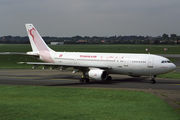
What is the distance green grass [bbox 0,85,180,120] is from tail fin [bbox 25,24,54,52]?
19.8 metres

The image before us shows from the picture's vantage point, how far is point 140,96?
91.2 feet

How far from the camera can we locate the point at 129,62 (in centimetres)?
3944

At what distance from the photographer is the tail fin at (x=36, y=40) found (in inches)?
1950

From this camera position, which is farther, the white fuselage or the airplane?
the airplane

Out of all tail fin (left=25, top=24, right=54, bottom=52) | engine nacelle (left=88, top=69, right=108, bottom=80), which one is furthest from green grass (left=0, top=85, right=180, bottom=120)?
tail fin (left=25, top=24, right=54, bottom=52)

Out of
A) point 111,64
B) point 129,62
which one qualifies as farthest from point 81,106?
point 111,64

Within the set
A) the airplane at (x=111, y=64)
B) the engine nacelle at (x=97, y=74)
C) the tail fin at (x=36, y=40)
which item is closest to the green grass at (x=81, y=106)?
the engine nacelle at (x=97, y=74)

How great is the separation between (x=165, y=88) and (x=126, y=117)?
16.3m

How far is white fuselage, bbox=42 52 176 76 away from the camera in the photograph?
37719 millimetres

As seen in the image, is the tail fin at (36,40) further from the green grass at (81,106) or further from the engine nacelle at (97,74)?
the green grass at (81,106)

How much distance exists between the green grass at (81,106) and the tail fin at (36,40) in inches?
779

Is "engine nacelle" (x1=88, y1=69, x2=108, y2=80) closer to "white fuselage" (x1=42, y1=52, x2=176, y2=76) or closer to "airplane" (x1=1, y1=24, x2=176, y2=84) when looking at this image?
"airplane" (x1=1, y1=24, x2=176, y2=84)

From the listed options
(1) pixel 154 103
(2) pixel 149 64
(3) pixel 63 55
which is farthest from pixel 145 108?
(3) pixel 63 55

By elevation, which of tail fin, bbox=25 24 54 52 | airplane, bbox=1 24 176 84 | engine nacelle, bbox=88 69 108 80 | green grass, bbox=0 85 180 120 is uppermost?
tail fin, bbox=25 24 54 52
